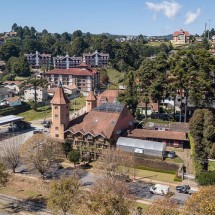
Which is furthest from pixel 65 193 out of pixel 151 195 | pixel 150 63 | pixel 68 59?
pixel 68 59

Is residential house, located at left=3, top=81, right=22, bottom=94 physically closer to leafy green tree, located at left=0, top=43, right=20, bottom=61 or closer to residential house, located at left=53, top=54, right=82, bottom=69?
residential house, located at left=53, top=54, right=82, bottom=69

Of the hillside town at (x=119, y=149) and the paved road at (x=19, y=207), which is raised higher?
the hillside town at (x=119, y=149)

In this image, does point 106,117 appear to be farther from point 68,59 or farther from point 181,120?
point 68,59

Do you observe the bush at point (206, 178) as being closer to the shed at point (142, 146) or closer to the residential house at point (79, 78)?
the shed at point (142, 146)

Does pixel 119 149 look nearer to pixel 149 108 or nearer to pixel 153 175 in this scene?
pixel 153 175

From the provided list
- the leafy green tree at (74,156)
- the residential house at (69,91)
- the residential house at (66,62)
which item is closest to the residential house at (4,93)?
→ the residential house at (69,91)

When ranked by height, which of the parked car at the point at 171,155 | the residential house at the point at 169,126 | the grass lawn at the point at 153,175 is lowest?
the grass lawn at the point at 153,175
